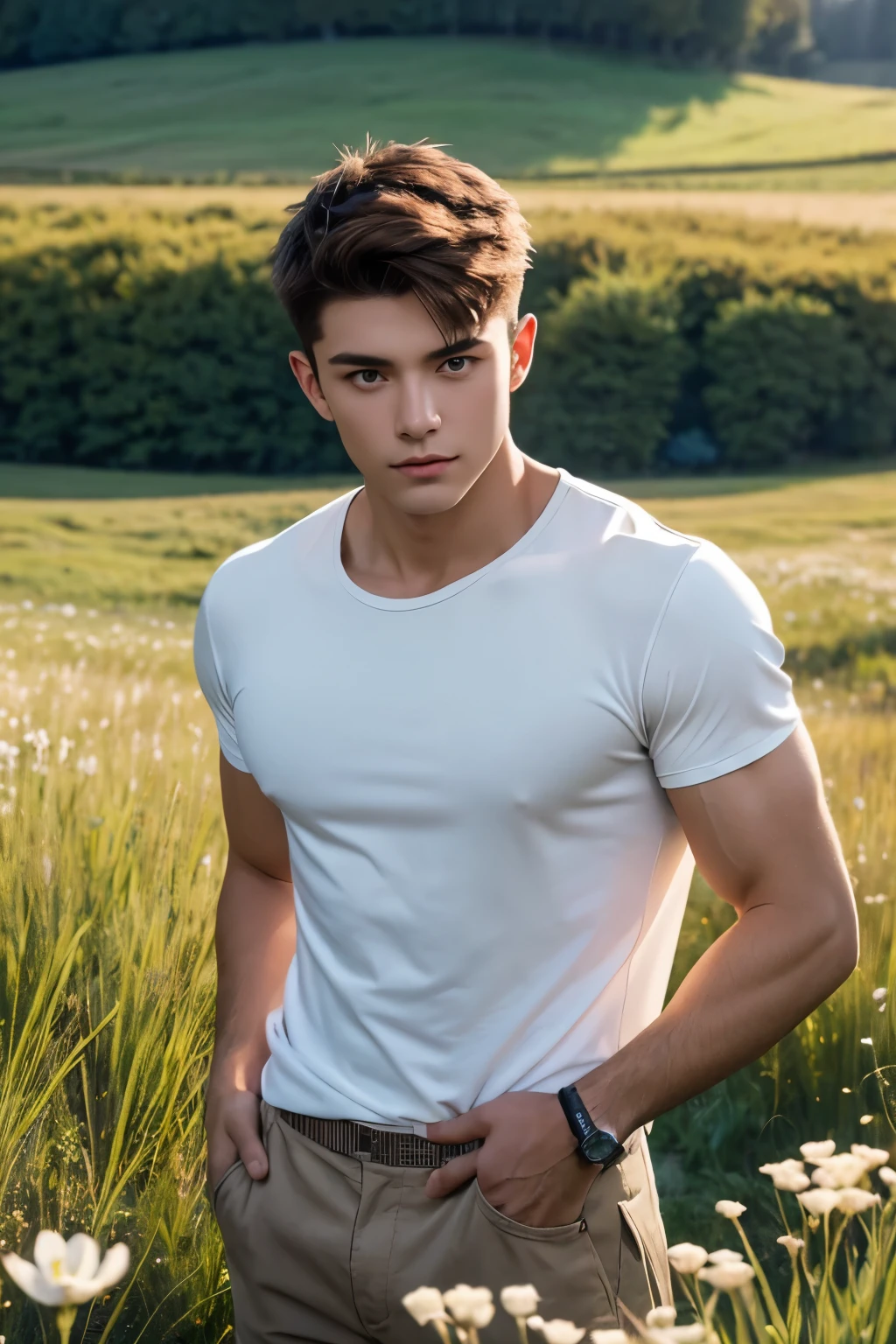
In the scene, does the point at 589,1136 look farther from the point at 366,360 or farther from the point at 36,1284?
the point at 366,360

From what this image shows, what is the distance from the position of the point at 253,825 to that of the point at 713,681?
70 cm

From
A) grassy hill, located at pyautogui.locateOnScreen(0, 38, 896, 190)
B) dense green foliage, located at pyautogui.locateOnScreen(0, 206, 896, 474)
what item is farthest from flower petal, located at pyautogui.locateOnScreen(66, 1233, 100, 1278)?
grassy hill, located at pyautogui.locateOnScreen(0, 38, 896, 190)

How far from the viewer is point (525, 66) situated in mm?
8633

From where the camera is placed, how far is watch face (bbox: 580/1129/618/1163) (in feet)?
4.00

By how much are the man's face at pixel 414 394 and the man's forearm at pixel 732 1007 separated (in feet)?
1.69

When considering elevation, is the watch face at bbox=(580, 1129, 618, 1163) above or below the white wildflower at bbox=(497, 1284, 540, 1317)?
below

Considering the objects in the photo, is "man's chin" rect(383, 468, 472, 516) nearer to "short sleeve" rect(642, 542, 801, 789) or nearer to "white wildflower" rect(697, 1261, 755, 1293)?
"short sleeve" rect(642, 542, 801, 789)

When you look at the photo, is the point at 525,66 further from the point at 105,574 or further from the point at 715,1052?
the point at 715,1052

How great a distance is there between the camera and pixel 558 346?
8031mm

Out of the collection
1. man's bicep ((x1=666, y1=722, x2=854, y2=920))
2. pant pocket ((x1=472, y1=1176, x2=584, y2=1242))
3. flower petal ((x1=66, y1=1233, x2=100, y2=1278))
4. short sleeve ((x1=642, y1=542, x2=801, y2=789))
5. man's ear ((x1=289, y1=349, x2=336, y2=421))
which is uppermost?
man's ear ((x1=289, y1=349, x2=336, y2=421))

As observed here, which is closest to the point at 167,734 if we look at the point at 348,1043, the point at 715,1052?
the point at 348,1043

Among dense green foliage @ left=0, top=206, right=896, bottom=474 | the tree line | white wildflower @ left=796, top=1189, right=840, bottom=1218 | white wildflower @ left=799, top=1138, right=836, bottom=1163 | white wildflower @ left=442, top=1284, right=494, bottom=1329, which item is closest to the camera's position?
white wildflower @ left=442, top=1284, right=494, bottom=1329

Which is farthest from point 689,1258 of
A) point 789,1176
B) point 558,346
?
point 558,346

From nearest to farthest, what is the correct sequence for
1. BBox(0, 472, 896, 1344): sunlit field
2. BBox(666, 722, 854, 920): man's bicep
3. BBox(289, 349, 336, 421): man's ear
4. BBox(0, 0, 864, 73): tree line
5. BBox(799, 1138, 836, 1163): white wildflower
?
BBox(799, 1138, 836, 1163): white wildflower
BBox(666, 722, 854, 920): man's bicep
BBox(289, 349, 336, 421): man's ear
BBox(0, 472, 896, 1344): sunlit field
BBox(0, 0, 864, 73): tree line
